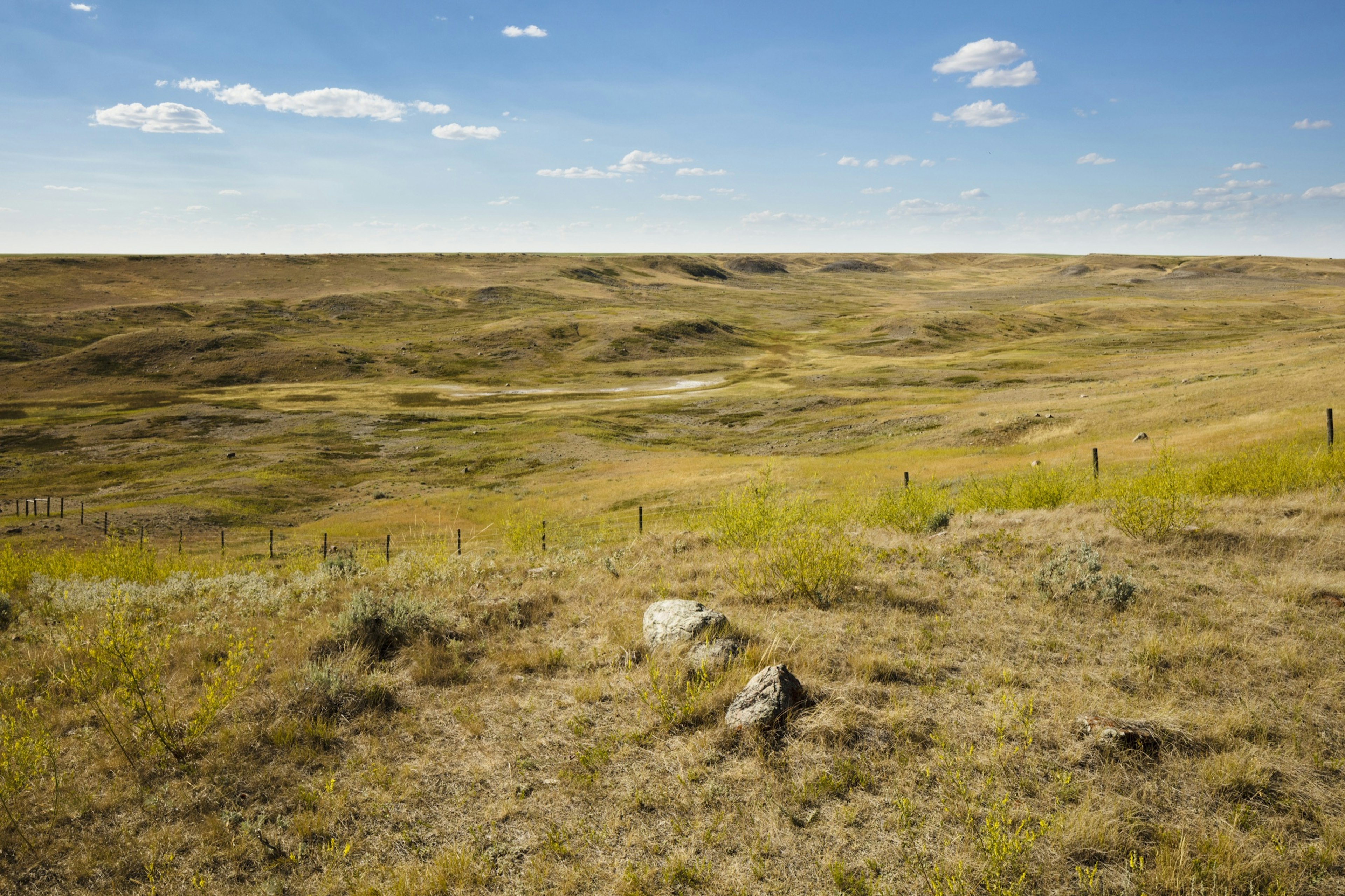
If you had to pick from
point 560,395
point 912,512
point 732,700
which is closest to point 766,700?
point 732,700

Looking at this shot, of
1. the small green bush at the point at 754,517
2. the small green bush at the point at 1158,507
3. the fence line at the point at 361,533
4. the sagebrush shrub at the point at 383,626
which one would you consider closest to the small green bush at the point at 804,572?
the small green bush at the point at 754,517

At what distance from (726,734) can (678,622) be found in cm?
253

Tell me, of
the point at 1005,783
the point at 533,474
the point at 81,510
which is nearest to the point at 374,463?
the point at 533,474

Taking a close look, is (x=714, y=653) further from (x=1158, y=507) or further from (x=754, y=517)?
(x=1158, y=507)

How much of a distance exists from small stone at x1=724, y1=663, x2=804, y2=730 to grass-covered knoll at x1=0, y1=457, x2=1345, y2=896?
176mm

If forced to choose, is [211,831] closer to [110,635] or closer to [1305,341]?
[110,635]

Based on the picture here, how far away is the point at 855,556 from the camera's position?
38.3ft

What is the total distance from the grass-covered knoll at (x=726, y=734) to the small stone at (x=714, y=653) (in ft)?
0.35

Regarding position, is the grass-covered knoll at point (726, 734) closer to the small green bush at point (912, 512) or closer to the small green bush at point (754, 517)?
the small green bush at point (754, 517)

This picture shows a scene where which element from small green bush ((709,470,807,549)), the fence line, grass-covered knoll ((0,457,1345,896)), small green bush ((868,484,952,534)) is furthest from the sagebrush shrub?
the fence line

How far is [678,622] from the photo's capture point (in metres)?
9.65

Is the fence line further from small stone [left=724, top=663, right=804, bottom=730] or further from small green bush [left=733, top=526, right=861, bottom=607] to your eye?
small stone [left=724, top=663, right=804, bottom=730]

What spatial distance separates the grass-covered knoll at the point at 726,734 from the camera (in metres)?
5.57

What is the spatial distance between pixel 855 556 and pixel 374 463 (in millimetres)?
59789
